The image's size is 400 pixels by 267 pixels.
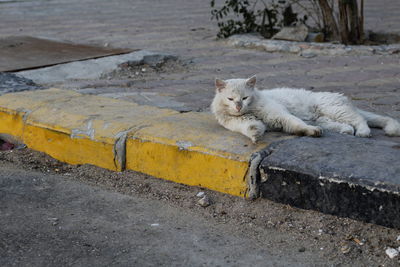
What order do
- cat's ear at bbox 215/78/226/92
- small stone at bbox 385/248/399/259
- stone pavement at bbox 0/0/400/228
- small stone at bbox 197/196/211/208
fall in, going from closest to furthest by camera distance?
small stone at bbox 385/248/399/259 < small stone at bbox 197/196/211/208 < cat's ear at bbox 215/78/226/92 < stone pavement at bbox 0/0/400/228

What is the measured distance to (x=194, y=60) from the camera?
653 cm

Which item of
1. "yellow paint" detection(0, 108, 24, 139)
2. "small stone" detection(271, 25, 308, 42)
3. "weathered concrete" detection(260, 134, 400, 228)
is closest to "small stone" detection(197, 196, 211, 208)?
"weathered concrete" detection(260, 134, 400, 228)

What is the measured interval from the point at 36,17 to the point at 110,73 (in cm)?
468

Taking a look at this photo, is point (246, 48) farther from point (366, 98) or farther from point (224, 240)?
point (224, 240)

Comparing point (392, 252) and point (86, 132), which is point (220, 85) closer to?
point (86, 132)

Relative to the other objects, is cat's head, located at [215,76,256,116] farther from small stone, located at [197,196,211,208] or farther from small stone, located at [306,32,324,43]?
small stone, located at [306,32,324,43]

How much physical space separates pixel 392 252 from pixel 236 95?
1.33 metres

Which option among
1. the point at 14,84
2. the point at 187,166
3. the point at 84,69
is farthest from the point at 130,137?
the point at 84,69

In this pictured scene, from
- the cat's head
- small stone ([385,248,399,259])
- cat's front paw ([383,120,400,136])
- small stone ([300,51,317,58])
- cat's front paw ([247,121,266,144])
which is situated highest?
the cat's head

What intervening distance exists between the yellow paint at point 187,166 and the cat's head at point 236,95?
38cm

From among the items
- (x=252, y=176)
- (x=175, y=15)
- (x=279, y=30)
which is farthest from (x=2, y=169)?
(x=175, y=15)

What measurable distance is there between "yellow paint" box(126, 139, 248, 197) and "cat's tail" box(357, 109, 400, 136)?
1.05 meters

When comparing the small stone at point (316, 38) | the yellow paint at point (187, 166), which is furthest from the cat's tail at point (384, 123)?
the small stone at point (316, 38)

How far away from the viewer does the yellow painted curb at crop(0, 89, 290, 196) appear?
3.44 metres
